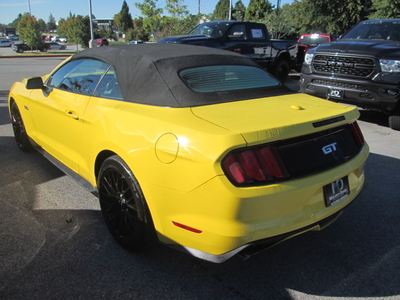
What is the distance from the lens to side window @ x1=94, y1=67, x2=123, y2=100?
2.80 m

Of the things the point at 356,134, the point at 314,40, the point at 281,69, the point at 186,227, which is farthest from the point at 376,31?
the point at 314,40

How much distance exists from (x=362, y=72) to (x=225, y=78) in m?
4.07

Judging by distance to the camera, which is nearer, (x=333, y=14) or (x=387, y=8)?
(x=387, y=8)

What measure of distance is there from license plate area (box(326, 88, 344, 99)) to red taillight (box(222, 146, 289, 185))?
15.5 feet

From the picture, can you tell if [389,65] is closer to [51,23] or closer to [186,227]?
[186,227]

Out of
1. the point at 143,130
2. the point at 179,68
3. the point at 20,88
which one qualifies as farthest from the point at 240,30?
the point at 143,130

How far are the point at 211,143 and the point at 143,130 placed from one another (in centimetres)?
56

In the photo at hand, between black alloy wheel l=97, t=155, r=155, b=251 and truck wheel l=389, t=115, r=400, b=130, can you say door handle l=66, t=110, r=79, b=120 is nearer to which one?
black alloy wheel l=97, t=155, r=155, b=251

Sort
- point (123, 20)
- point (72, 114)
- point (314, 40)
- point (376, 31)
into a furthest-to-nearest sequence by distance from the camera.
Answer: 1. point (123, 20)
2. point (314, 40)
3. point (376, 31)
4. point (72, 114)

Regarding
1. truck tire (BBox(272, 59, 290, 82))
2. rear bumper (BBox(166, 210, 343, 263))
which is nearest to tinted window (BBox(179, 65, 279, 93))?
rear bumper (BBox(166, 210, 343, 263))

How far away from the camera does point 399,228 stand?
301 centimetres

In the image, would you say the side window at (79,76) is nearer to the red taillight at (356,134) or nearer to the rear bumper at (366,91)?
the red taillight at (356,134)

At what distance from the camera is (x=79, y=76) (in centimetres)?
342

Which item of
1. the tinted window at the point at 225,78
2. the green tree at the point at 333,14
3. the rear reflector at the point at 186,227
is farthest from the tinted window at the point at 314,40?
the rear reflector at the point at 186,227
